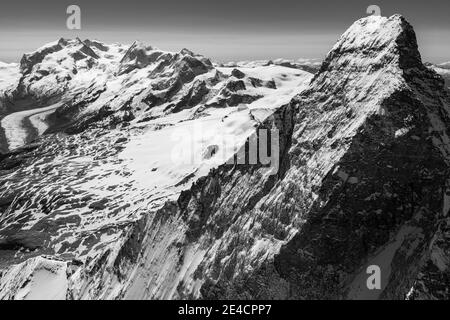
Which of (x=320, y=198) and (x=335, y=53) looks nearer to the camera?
(x=320, y=198)

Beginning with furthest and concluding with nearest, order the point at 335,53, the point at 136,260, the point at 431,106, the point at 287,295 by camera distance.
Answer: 1. the point at 136,260
2. the point at 335,53
3. the point at 431,106
4. the point at 287,295

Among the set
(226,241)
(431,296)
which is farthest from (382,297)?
(226,241)

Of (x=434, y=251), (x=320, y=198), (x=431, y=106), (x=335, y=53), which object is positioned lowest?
(x=434, y=251)
